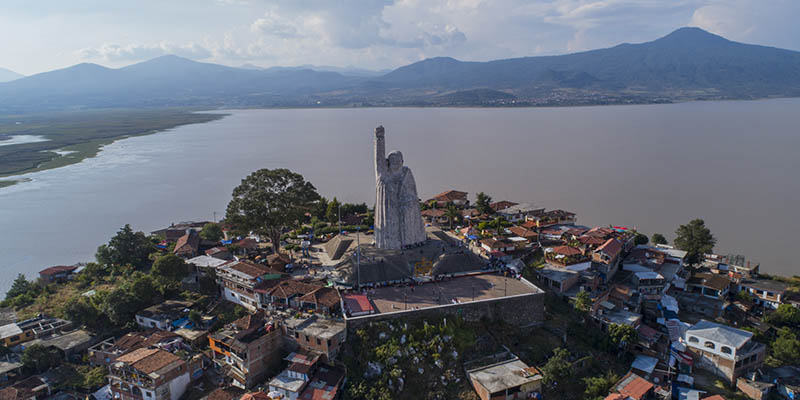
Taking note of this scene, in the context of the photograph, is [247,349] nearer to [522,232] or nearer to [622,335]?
[622,335]

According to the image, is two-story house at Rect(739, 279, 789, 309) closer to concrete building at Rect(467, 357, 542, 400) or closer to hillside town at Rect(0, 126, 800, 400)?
hillside town at Rect(0, 126, 800, 400)

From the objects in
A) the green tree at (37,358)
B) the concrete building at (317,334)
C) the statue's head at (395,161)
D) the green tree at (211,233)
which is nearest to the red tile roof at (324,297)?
the concrete building at (317,334)

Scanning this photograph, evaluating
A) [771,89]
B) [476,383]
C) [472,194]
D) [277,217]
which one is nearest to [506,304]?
[476,383]

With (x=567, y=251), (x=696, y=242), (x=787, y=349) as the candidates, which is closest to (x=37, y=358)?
(x=567, y=251)

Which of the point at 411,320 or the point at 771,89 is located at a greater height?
the point at 771,89

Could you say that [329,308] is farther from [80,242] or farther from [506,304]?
[80,242]
